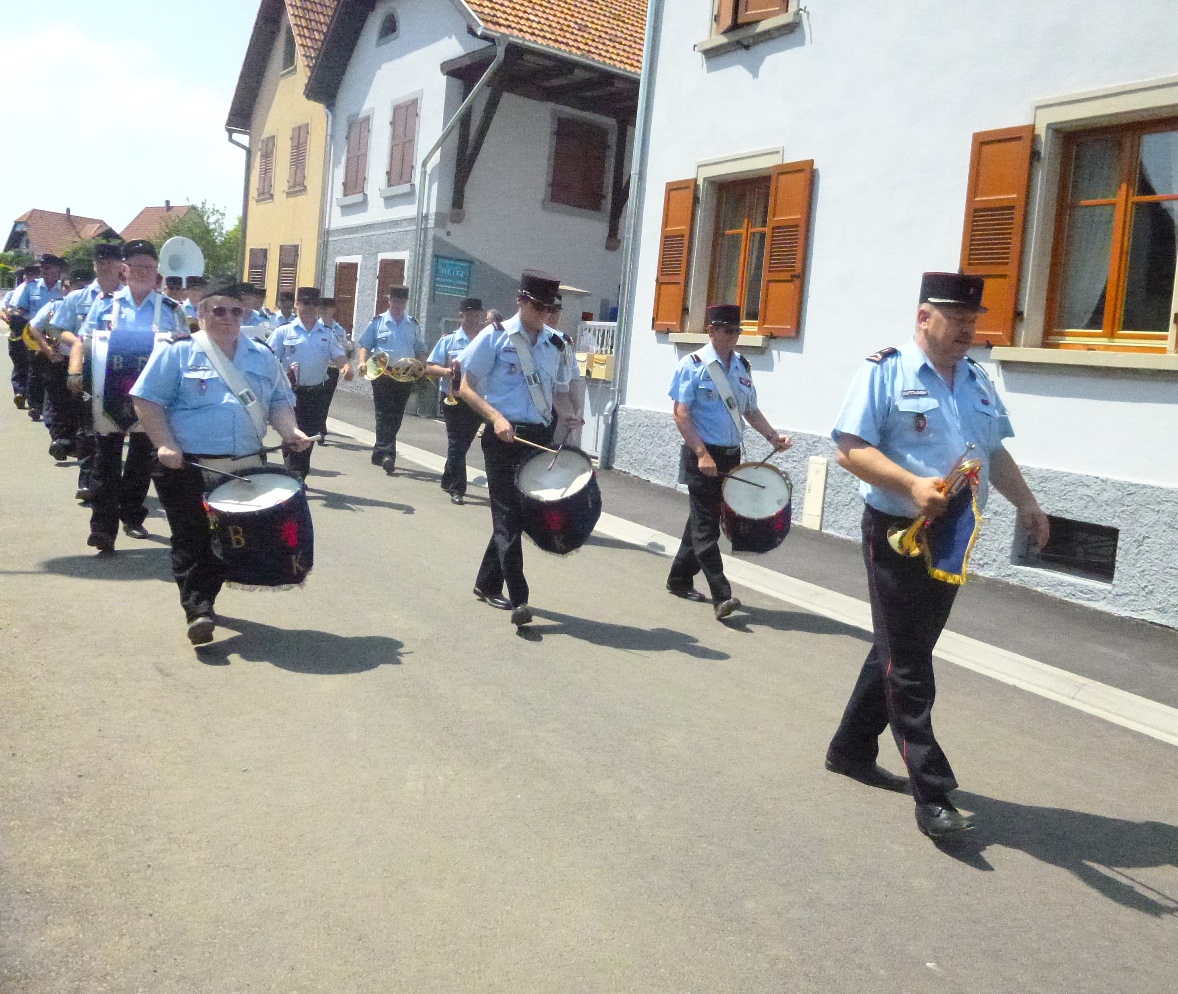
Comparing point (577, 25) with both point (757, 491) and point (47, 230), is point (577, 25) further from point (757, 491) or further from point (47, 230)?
point (47, 230)

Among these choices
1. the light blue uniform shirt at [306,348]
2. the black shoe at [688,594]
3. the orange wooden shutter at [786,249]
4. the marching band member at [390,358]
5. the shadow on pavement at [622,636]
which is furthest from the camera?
the marching band member at [390,358]

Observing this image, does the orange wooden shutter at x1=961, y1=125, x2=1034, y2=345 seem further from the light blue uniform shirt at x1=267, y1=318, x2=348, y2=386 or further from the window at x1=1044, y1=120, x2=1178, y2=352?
the light blue uniform shirt at x1=267, y1=318, x2=348, y2=386

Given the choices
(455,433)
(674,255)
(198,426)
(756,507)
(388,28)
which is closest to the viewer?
(198,426)

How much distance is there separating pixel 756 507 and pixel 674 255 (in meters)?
7.22

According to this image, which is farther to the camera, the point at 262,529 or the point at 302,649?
the point at 302,649

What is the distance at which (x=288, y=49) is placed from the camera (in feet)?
92.9

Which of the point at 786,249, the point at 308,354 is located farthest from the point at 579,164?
the point at 308,354

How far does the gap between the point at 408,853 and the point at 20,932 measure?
3.55 feet

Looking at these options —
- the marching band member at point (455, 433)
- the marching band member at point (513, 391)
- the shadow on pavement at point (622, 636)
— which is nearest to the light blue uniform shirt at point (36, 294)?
the marching band member at point (455, 433)

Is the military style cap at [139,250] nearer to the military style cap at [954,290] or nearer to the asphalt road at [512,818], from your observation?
the asphalt road at [512,818]

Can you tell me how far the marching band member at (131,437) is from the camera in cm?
777

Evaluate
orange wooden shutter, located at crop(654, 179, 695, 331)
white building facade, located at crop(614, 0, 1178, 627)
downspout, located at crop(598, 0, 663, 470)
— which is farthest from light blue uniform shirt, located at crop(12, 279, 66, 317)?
white building facade, located at crop(614, 0, 1178, 627)

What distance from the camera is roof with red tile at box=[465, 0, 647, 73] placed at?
63.2ft

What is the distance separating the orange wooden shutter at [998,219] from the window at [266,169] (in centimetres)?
2235
